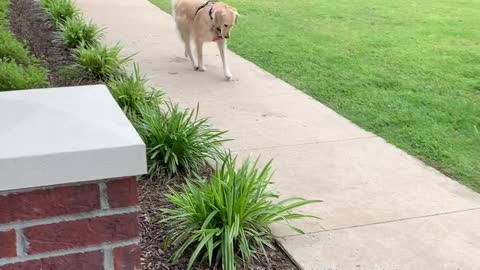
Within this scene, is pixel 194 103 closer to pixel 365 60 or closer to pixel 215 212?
pixel 365 60

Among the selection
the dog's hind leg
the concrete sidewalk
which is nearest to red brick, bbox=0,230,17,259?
the concrete sidewalk

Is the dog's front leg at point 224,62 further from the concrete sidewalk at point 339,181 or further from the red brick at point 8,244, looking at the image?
the red brick at point 8,244

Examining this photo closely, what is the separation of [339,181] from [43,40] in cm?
589

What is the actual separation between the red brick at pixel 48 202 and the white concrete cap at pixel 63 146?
47mm

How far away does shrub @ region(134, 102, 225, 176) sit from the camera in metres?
4.53

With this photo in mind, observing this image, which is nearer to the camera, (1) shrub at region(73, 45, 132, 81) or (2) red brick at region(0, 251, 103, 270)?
(2) red brick at region(0, 251, 103, 270)

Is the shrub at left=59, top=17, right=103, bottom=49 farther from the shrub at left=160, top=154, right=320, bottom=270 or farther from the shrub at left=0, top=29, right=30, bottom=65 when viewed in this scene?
the shrub at left=160, top=154, right=320, bottom=270

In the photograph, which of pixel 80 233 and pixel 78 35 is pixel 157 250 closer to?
pixel 80 233

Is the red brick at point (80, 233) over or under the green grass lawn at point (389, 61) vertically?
over

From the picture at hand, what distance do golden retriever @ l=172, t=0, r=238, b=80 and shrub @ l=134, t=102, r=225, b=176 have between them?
2906 millimetres

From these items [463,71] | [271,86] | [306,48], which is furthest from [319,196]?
[306,48]

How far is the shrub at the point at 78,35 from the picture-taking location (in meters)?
8.35

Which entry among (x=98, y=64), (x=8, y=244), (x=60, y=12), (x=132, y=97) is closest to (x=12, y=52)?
(x=98, y=64)

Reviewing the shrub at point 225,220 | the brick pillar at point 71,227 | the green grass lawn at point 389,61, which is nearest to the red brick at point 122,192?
the brick pillar at point 71,227
